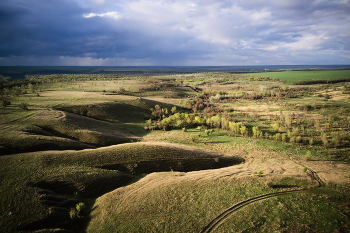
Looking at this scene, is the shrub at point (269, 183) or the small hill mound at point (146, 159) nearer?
the shrub at point (269, 183)

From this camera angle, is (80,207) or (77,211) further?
(80,207)

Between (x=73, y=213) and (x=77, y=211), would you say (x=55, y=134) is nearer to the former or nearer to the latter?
(x=77, y=211)

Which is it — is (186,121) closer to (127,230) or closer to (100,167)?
(100,167)

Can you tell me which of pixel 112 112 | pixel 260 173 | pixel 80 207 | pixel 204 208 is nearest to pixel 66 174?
pixel 80 207

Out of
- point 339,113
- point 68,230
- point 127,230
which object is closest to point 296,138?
point 339,113

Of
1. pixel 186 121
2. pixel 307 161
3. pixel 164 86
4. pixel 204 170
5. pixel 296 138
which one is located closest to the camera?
pixel 204 170

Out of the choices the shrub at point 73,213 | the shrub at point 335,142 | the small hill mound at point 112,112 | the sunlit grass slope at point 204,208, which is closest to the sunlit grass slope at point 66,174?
the shrub at point 73,213

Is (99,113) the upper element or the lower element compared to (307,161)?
upper

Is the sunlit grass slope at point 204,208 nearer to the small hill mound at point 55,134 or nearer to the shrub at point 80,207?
the shrub at point 80,207

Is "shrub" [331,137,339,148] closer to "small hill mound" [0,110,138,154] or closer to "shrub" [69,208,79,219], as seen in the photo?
"small hill mound" [0,110,138,154]

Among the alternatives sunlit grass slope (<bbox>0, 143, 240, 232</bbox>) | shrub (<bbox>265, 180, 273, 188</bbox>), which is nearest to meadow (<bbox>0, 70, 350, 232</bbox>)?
sunlit grass slope (<bbox>0, 143, 240, 232</bbox>)

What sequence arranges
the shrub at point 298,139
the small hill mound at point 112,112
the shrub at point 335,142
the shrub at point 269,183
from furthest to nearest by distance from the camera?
1. the small hill mound at point 112,112
2. the shrub at point 298,139
3. the shrub at point 335,142
4. the shrub at point 269,183
